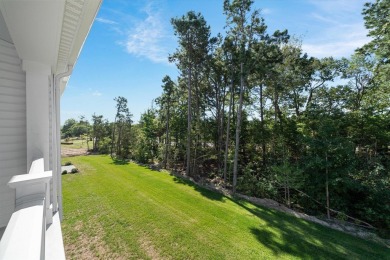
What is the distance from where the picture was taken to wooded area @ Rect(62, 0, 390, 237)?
25.4 feet

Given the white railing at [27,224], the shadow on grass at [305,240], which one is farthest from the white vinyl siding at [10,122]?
the shadow on grass at [305,240]

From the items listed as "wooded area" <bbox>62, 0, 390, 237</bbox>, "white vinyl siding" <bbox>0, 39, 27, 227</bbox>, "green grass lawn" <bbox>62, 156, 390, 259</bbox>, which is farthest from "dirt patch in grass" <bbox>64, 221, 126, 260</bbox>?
"wooded area" <bbox>62, 0, 390, 237</bbox>

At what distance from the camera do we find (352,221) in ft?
24.6

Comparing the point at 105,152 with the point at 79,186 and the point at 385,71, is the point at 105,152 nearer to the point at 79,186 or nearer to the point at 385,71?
the point at 79,186

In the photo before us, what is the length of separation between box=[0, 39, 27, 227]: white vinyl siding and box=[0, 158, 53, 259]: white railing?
63.7 inches

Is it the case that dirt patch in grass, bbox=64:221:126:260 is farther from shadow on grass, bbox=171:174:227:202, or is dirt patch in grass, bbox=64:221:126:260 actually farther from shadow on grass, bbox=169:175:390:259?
shadow on grass, bbox=171:174:227:202

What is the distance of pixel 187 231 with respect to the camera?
5.86 m

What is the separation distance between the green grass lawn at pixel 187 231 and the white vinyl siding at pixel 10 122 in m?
3.09

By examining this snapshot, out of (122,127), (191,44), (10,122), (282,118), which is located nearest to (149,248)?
(10,122)

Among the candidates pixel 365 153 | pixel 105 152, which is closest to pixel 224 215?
pixel 365 153

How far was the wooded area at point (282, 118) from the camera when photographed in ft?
25.4

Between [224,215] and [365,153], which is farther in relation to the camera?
[365,153]

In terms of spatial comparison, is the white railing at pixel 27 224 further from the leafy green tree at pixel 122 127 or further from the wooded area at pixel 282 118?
the leafy green tree at pixel 122 127

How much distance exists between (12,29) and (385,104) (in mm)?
14298
